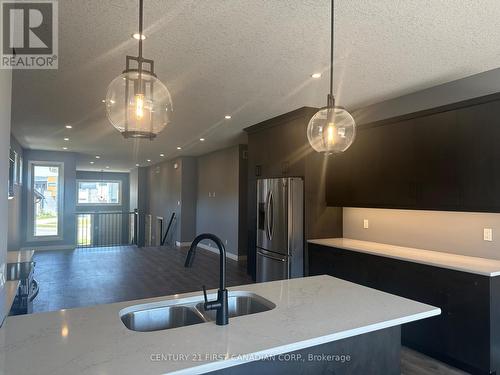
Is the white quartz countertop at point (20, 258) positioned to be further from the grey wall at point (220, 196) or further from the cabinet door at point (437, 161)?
the cabinet door at point (437, 161)

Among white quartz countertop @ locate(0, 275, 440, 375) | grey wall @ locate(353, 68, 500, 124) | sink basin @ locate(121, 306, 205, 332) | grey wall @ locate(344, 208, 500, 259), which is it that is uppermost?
grey wall @ locate(353, 68, 500, 124)

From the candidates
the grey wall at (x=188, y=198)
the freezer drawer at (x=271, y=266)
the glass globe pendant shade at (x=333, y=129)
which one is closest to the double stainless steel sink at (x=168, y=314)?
the glass globe pendant shade at (x=333, y=129)

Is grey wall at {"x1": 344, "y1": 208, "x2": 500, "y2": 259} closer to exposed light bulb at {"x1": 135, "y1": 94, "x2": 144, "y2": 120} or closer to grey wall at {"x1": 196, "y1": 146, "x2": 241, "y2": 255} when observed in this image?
exposed light bulb at {"x1": 135, "y1": 94, "x2": 144, "y2": 120}

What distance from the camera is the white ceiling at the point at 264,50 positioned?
6.97ft

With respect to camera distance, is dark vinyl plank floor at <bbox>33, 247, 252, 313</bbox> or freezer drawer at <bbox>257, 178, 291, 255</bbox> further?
dark vinyl plank floor at <bbox>33, 247, 252, 313</bbox>

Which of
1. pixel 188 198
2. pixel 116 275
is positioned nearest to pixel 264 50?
pixel 116 275

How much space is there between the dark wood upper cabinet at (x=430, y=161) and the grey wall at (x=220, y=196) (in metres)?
3.49

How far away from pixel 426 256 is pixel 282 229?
179cm

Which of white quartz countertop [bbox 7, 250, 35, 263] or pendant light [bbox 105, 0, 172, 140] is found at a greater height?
pendant light [bbox 105, 0, 172, 140]

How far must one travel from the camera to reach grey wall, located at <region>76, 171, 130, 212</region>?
15.9 meters

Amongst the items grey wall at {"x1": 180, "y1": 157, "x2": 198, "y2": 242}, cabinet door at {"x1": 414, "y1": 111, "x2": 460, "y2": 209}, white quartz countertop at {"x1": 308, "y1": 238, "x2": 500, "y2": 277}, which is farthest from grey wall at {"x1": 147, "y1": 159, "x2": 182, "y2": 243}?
cabinet door at {"x1": 414, "y1": 111, "x2": 460, "y2": 209}

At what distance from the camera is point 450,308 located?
2.82m

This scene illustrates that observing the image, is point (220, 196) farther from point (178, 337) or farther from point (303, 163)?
point (178, 337)

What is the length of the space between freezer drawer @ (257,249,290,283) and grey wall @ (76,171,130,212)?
13.0 meters
